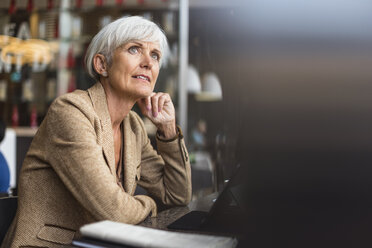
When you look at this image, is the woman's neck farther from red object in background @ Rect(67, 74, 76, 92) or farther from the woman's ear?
red object in background @ Rect(67, 74, 76, 92)

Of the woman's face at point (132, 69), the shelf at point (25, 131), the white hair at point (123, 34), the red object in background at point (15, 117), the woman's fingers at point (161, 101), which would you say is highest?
the white hair at point (123, 34)

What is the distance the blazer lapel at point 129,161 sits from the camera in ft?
4.27

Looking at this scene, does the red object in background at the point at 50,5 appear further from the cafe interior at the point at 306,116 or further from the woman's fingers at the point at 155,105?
the cafe interior at the point at 306,116

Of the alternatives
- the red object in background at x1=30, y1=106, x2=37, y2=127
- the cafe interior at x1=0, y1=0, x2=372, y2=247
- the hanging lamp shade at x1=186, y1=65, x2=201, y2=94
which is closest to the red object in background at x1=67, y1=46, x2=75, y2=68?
the red object in background at x1=30, y1=106, x2=37, y2=127

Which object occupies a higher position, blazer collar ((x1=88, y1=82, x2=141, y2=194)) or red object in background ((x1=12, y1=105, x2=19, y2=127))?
blazer collar ((x1=88, y1=82, x2=141, y2=194))

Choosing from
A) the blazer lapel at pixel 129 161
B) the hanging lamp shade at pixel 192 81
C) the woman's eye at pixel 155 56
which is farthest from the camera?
the hanging lamp shade at pixel 192 81

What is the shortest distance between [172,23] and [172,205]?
155 inches

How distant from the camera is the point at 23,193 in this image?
119cm

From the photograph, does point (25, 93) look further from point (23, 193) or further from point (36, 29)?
point (23, 193)

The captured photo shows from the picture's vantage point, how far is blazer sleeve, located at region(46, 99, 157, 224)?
3.30 ft

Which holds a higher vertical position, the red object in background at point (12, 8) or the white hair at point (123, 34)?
the red object in background at point (12, 8)

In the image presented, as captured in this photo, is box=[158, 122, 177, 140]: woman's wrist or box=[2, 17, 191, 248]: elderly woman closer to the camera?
box=[2, 17, 191, 248]: elderly woman

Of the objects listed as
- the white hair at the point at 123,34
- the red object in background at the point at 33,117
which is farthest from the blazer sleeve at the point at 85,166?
the red object in background at the point at 33,117

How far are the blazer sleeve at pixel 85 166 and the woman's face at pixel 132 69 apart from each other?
200 millimetres
